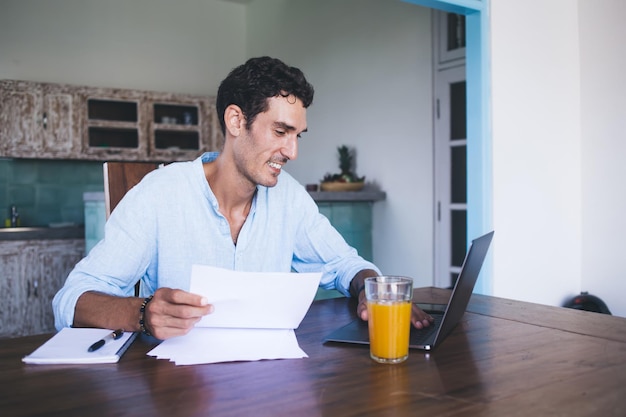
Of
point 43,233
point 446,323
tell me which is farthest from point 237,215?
point 43,233

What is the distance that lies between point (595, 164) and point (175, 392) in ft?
9.47

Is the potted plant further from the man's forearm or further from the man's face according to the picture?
the man's forearm

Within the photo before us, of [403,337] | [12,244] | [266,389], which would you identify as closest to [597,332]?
[403,337]

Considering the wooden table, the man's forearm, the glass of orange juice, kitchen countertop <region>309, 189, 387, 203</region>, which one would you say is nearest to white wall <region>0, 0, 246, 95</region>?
kitchen countertop <region>309, 189, 387, 203</region>

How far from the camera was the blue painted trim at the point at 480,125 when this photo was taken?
2820 millimetres

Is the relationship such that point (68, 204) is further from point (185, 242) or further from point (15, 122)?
point (185, 242)

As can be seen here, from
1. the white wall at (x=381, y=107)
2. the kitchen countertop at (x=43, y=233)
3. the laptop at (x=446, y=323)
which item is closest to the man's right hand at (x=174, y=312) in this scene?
the laptop at (x=446, y=323)

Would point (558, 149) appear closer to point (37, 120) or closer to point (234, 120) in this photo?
point (234, 120)

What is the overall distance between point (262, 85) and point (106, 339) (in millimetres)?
842

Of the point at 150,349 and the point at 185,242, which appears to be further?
the point at 185,242

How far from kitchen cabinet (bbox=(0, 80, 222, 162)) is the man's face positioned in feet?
11.6

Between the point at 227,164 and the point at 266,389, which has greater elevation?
the point at 227,164

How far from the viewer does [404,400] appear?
2.76ft

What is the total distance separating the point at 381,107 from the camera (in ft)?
13.6
